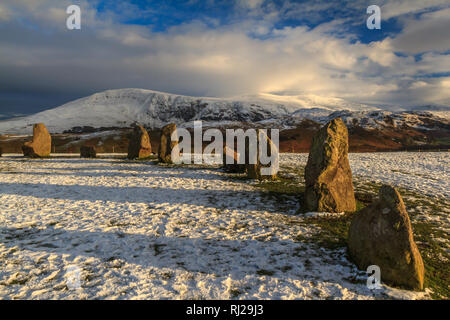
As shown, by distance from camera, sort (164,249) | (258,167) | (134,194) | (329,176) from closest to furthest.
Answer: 1. (164,249)
2. (329,176)
3. (134,194)
4. (258,167)

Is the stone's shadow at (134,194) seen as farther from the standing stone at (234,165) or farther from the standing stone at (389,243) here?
the standing stone at (234,165)

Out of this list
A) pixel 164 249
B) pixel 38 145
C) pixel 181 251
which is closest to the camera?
→ pixel 181 251

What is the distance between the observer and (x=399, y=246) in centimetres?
491

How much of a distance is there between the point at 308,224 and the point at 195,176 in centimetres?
1007

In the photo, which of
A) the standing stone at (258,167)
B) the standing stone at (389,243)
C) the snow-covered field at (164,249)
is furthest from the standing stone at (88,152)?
the standing stone at (389,243)

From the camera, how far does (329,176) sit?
8883mm

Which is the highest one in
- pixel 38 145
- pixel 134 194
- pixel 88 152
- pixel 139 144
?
pixel 139 144

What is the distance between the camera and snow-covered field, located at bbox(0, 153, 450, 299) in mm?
4781

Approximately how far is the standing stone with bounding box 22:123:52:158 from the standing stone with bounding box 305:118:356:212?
29.9 m

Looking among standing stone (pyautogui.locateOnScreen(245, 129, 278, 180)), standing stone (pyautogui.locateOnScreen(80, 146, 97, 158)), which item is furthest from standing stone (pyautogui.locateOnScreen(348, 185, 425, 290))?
standing stone (pyautogui.locateOnScreen(80, 146, 97, 158))

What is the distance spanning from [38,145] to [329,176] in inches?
1240

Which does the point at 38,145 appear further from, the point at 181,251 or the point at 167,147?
the point at 181,251

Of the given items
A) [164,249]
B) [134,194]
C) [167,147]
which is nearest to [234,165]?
[134,194]
